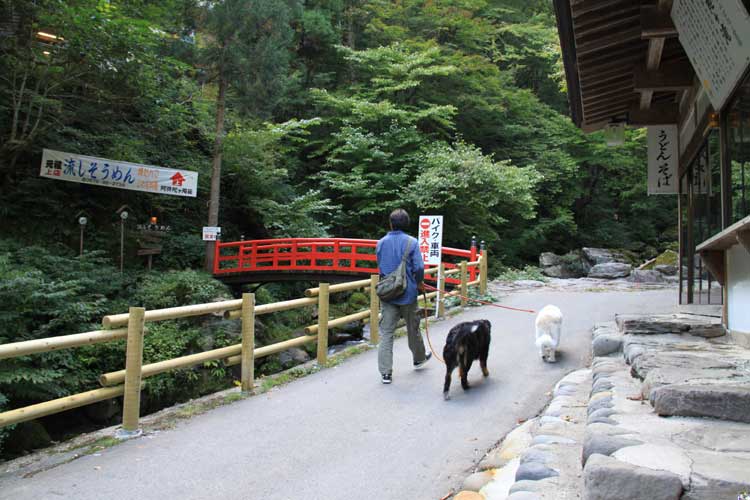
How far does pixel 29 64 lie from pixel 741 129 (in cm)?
1299

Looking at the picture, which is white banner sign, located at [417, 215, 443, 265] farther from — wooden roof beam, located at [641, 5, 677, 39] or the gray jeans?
wooden roof beam, located at [641, 5, 677, 39]

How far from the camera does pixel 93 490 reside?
330cm

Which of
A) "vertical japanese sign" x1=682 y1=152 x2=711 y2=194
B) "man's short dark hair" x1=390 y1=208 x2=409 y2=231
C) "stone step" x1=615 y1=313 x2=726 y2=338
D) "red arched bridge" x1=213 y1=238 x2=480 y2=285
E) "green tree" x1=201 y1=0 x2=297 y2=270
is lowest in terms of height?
"stone step" x1=615 y1=313 x2=726 y2=338

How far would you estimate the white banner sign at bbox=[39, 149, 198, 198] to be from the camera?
13.6 m

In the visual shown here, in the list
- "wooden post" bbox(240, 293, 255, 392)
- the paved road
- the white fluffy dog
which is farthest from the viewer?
the white fluffy dog

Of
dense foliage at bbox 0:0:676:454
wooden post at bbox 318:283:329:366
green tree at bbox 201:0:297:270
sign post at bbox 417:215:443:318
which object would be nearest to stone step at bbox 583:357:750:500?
wooden post at bbox 318:283:329:366

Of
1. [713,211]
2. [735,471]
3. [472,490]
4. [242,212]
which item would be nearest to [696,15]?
[713,211]

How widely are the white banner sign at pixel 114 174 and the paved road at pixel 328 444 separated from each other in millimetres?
10678

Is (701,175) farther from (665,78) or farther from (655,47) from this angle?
(655,47)

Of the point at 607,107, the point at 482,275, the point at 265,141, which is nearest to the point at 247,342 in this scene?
the point at 607,107

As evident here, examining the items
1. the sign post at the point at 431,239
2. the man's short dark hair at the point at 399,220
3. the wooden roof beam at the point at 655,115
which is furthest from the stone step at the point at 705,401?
the sign post at the point at 431,239

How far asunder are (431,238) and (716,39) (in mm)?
7227

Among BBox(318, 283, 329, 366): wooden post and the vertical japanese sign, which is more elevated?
the vertical japanese sign

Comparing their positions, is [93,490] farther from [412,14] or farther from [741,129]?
[412,14]
